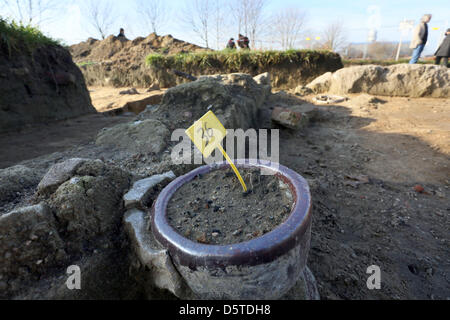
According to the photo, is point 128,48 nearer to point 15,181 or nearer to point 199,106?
point 199,106

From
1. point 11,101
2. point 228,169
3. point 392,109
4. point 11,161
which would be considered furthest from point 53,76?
point 392,109

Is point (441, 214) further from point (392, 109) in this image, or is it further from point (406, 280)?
point (392, 109)

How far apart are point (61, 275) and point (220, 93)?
99.0 inches

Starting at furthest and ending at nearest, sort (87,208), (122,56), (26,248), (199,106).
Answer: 1. (122,56)
2. (199,106)
3. (87,208)
4. (26,248)

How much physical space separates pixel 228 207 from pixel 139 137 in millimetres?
1637

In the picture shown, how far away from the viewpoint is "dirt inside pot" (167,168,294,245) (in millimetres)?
1141

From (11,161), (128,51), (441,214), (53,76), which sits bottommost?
(441,214)

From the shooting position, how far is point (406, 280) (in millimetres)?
1403

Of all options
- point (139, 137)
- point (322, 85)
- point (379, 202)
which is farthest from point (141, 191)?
point (322, 85)

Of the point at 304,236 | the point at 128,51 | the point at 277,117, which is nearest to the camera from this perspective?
the point at 304,236

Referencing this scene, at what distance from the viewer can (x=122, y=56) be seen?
42.9 feet

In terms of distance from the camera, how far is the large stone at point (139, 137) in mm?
2406

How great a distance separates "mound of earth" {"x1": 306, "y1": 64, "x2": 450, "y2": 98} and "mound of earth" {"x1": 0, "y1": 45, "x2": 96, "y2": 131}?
20.4 ft

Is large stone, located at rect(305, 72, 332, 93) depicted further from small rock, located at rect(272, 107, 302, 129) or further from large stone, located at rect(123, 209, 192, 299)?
large stone, located at rect(123, 209, 192, 299)
